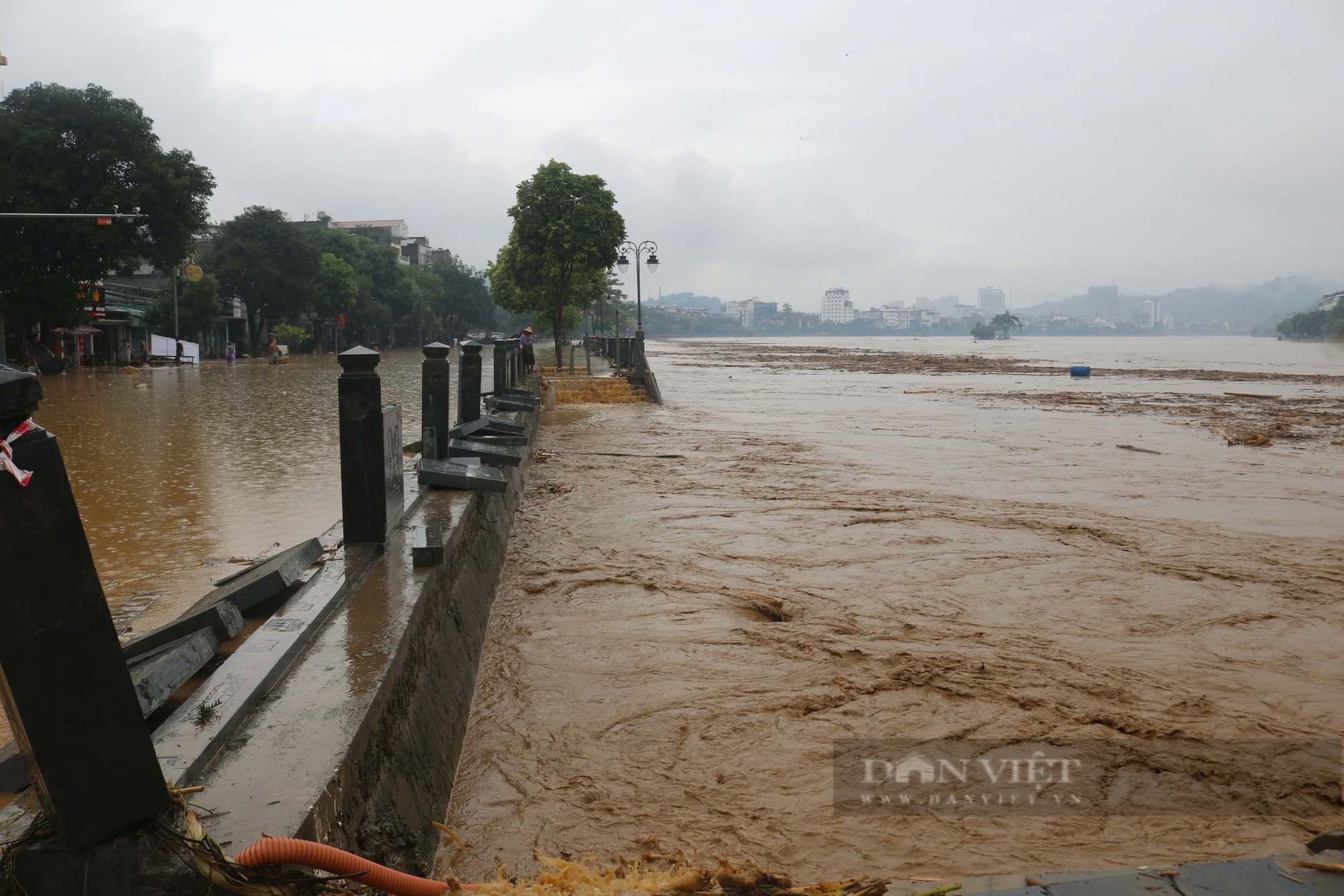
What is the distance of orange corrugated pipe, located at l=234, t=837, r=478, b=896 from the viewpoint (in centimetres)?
205

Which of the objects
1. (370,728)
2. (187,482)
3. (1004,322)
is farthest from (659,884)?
(1004,322)

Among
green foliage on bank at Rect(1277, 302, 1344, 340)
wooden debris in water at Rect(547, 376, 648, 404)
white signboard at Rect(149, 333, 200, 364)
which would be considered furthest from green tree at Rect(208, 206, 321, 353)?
green foliage on bank at Rect(1277, 302, 1344, 340)

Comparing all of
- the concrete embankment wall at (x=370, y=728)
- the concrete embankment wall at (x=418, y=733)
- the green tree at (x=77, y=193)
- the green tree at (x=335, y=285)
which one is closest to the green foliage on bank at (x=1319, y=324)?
the green tree at (x=335, y=285)

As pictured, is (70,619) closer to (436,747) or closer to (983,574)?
(436,747)

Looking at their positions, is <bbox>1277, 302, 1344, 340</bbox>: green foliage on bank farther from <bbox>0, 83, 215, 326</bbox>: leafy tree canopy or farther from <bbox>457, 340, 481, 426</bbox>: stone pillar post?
<bbox>457, 340, 481, 426</bbox>: stone pillar post

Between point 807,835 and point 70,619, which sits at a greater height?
point 70,619

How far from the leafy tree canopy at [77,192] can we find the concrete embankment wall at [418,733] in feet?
111

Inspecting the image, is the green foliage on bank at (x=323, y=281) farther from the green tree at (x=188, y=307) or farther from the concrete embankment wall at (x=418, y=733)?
the concrete embankment wall at (x=418, y=733)

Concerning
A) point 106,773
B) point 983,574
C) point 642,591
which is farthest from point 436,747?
point 983,574

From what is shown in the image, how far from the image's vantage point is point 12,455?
1.76m

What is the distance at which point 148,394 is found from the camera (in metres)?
24.4

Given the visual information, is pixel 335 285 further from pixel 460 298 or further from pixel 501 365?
pixel 501 365

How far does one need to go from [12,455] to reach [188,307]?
55.3 metres

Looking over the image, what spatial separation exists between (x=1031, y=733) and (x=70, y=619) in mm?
3740
